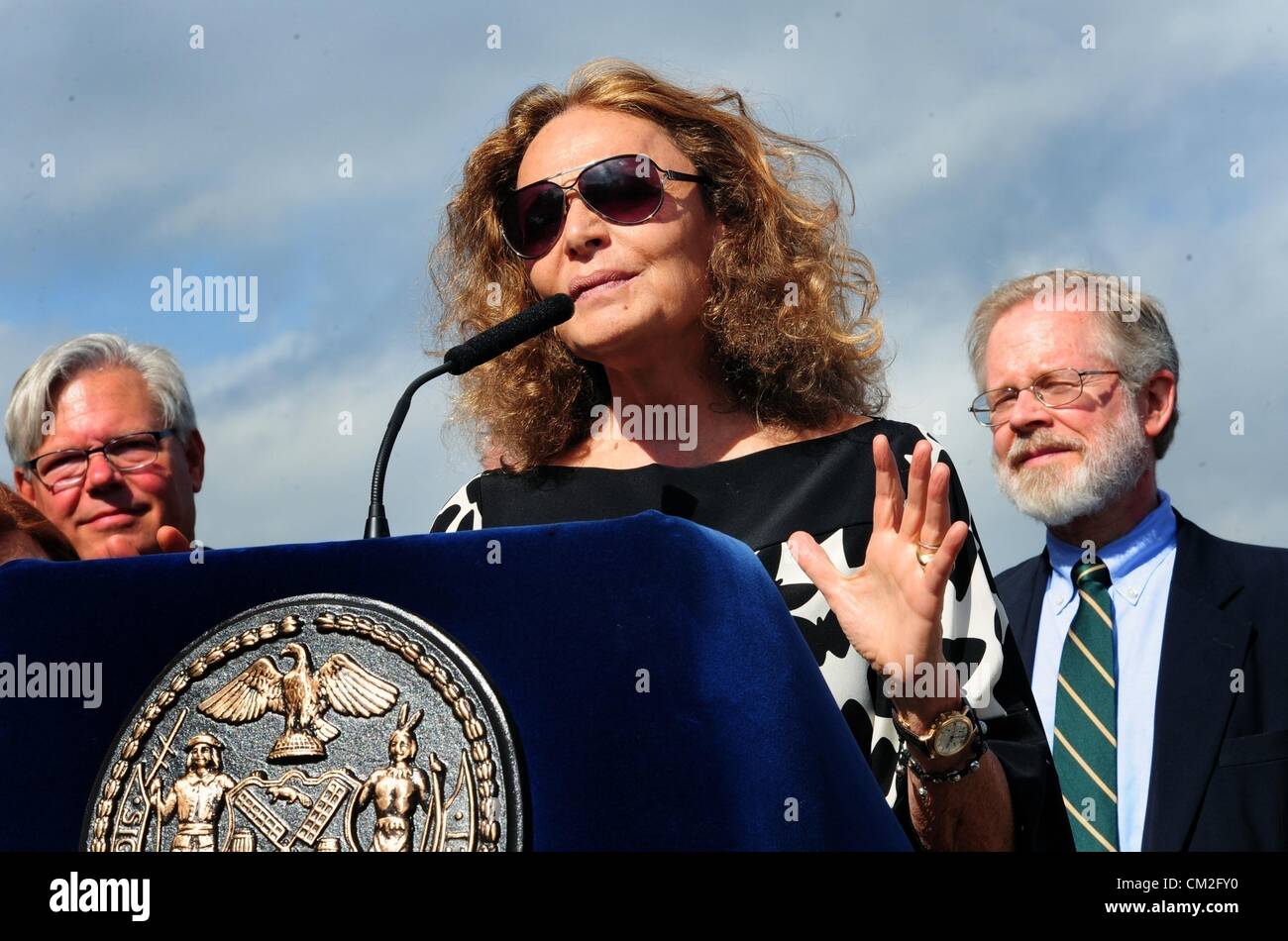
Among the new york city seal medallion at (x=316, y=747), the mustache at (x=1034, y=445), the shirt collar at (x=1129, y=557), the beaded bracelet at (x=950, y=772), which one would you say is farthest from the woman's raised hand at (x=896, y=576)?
the mustache at (x=1034, y=445)

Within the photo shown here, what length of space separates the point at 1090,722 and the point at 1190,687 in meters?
0.24

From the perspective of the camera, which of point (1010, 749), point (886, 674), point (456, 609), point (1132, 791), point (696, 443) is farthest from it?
point (1132, 791)

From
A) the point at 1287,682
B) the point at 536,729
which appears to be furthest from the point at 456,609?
the point at 1287,682

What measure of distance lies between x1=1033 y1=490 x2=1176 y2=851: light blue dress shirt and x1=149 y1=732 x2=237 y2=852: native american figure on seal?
2.35 m

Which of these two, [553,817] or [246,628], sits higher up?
[246,628]

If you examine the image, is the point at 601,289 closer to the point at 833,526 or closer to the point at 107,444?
the point at 833,526

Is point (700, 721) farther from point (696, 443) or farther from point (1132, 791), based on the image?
point (1132, 791)

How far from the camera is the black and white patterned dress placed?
6.61 ft

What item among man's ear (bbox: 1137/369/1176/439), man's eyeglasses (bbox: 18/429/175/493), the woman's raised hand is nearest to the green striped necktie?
man's ear (bbox: 1137/369/1176/439)

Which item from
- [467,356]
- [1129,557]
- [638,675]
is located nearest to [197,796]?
[638,675]

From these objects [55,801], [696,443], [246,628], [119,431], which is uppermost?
[119,431]

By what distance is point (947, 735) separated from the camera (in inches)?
70.7
